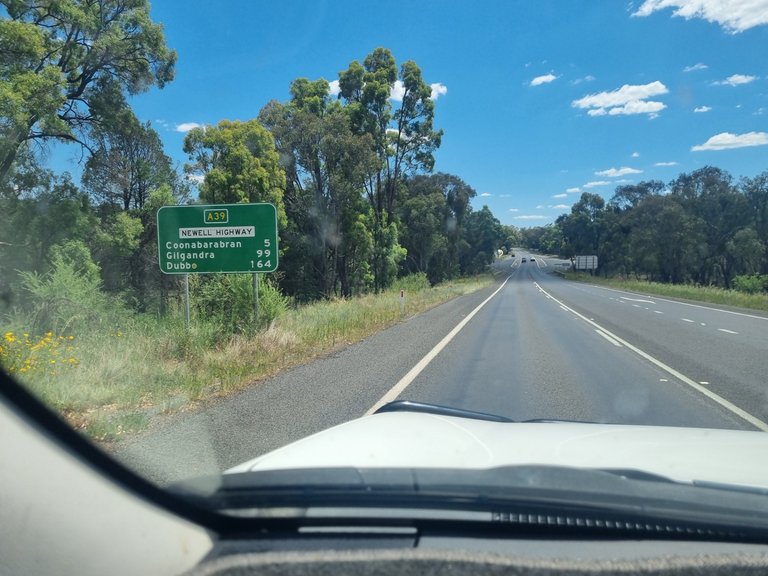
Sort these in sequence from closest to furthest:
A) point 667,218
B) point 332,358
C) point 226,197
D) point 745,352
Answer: point 332,358 → point 745,352 → point 226,197 → point 667,218

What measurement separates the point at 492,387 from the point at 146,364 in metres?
5.35

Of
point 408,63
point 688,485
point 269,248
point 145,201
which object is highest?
point 408,63

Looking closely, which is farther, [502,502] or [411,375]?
[411,375]

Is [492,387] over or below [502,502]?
below

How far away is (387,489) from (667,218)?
71114 millimetres

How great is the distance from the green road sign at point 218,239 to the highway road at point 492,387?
2.83 m

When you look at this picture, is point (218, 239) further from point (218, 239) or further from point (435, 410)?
point (435, 410)

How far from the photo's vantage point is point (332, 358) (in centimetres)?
1212

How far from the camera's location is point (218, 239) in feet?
43.7

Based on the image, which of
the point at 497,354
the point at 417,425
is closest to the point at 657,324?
the point at 497,354

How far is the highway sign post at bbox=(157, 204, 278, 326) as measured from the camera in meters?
13.2

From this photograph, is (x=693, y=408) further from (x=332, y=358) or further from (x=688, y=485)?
(x=332, y=358)

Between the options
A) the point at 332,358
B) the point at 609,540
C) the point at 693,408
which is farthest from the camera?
the point at 332,358

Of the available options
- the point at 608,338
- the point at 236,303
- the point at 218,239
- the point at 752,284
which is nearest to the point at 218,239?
the point at 218,239
